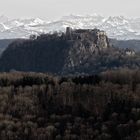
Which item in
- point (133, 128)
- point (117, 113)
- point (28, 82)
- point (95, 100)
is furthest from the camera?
point (28, 82)

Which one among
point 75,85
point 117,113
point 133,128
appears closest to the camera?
point 133,128

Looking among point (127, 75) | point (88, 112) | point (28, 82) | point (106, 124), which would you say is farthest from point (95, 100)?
point (28, 82)

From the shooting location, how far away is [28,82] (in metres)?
85.6

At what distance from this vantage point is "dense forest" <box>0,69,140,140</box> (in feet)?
204

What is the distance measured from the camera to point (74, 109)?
69438 mm

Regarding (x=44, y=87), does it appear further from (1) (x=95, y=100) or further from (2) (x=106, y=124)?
(2) (x=106, y=124)

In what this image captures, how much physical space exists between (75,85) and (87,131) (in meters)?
16.6

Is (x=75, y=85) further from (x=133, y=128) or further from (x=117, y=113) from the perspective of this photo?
(x=133, y=128)

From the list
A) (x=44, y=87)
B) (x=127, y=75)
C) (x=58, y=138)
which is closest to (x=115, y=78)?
(x=127, y=75)

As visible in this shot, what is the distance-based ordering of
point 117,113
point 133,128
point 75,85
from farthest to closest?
point 75,85
point 117,113
point 133,128

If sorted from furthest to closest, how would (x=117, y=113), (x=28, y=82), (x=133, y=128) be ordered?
(x=28, y=82) < (x=117, y=113) < (x=133, y=128)

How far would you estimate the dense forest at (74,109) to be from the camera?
62.0 meters

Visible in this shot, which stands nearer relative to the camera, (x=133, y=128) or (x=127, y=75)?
(x=133, y=128)

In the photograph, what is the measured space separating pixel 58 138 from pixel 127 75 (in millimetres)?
22700
